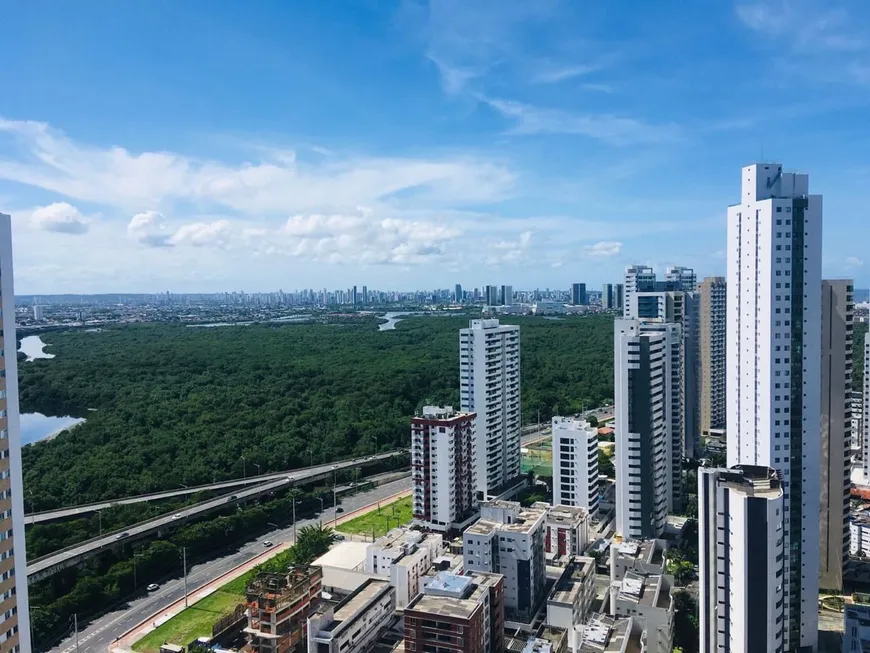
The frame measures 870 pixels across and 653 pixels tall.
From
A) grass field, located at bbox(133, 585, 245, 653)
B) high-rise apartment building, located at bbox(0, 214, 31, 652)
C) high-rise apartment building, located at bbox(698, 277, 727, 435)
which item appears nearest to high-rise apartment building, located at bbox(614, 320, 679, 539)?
high-rise apartment building, located at bbox(698, 277, 727, 435)

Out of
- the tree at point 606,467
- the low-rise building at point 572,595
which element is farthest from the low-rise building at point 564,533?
the tree at point 606,467

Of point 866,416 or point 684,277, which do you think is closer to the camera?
point 866,416

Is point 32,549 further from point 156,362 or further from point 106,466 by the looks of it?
point 156,362

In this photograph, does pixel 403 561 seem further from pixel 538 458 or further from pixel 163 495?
pixel 538 458

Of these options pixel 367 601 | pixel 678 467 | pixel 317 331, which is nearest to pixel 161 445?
pixel 367 601

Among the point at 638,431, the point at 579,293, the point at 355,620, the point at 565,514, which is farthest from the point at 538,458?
the point at 579,293

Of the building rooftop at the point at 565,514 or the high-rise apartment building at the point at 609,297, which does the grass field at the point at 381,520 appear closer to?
the building rooftop at the point at 565,514
